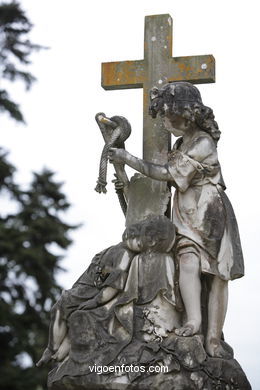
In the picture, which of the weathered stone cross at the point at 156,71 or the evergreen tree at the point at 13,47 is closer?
the weathered stone cross at the point at 156,71

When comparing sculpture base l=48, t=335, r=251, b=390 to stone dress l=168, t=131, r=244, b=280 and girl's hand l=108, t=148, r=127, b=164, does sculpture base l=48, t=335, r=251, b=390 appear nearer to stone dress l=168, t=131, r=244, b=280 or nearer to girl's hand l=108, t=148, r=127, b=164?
stone dress l=168, t=131, r=244, b=280

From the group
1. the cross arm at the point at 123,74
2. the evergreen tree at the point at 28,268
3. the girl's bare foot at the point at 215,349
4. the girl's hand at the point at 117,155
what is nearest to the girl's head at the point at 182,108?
the girl's hand at the point at 117,155

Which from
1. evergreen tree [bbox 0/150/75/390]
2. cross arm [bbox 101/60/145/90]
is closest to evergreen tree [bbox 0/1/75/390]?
evergreen tree [bbox 0/150/75/390]

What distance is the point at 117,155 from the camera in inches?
406

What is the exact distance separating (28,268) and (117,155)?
12513 millimetres

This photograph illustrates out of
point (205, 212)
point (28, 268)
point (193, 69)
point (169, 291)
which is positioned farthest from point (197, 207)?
point (28, 268)

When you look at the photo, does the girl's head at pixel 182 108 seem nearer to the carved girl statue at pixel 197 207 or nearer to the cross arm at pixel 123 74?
the carved girl statue at pixel 197 207

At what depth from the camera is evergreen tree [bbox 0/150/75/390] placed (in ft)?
71.3

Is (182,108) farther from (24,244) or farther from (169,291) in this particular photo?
(24,244)

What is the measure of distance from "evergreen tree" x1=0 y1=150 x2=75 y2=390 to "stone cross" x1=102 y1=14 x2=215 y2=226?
36.0 feet

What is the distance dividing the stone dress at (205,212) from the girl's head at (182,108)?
0.12m

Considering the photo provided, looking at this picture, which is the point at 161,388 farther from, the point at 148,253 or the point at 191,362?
the point at 148,253

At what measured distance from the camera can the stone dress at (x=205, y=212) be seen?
9930 millimetres

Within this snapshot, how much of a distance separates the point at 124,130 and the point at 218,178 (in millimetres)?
969
